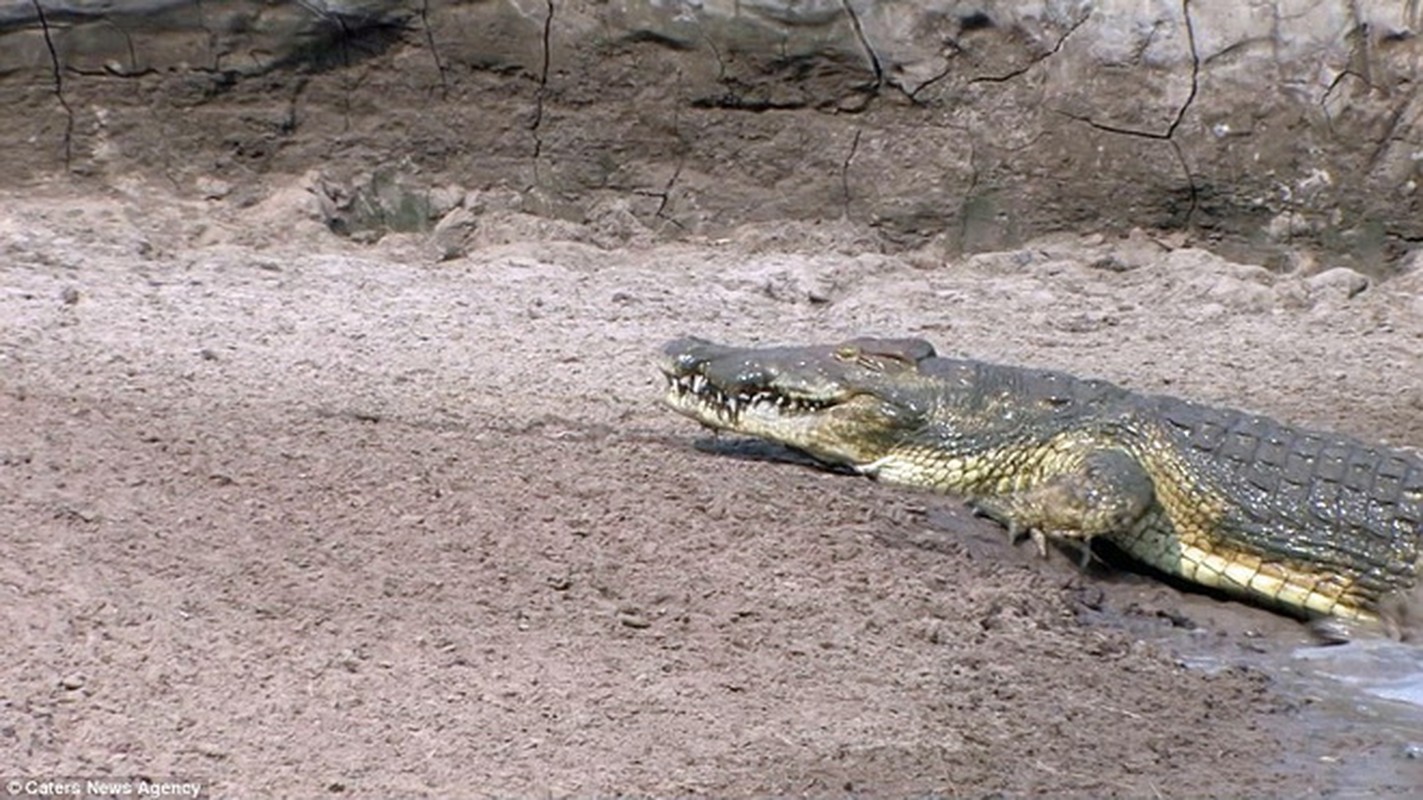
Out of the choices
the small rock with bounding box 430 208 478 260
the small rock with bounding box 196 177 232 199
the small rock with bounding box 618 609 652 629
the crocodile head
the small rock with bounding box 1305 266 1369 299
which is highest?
the small rock with bounding box 1305 266 1369 299

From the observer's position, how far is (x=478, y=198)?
858 centimetres

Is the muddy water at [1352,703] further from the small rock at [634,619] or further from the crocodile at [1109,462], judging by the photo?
the small rock at [634,619]

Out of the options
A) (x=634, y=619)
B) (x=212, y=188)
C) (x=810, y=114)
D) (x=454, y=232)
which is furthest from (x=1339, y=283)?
(x=634, y=619)

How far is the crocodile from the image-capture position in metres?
6.40

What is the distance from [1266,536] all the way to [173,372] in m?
3.21

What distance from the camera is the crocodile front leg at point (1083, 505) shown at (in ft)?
20.6

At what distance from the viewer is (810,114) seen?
340 inches

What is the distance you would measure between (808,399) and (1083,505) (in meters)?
0.89

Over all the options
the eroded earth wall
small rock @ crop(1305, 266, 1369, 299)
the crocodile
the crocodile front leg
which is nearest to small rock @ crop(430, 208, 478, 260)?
the eroded earth wall

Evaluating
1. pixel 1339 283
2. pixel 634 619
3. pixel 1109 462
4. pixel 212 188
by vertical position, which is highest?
pixel 1339 283

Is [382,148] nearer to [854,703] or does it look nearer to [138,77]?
[138,77]

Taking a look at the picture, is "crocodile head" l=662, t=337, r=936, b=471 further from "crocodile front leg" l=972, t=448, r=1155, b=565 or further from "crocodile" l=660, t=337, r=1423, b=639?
"crocodile front leg" l=972, t=448, r=1155, b=565

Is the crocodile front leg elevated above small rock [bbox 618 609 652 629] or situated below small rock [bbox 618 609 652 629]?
above

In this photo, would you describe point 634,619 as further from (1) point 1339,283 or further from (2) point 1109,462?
(1) point 1339,283
